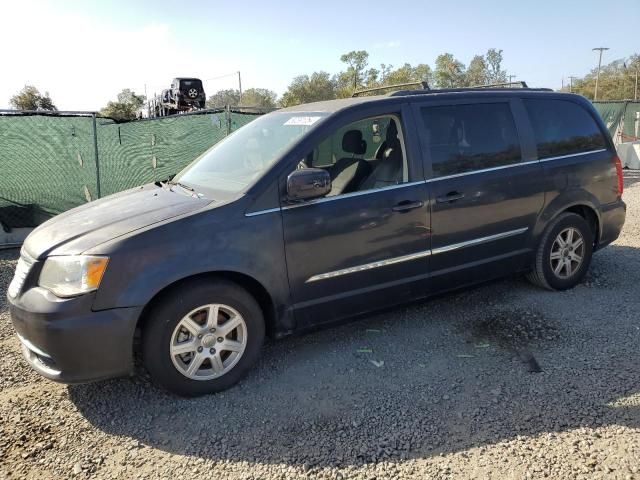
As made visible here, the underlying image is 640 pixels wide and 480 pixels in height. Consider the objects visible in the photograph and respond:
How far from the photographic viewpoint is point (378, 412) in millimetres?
2963

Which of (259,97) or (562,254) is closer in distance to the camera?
(562,254)

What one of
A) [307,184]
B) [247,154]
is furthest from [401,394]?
[247,154]

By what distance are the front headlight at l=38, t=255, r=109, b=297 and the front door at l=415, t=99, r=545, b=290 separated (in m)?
2.36

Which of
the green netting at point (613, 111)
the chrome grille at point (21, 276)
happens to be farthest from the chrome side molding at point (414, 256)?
the green netting at point (613, 111)

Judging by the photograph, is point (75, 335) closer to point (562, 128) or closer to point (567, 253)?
point (567, 253)

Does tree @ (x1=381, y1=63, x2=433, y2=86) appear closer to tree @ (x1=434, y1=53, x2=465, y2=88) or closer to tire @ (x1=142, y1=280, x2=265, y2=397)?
tree @ (x1=434, y1=53, x2=465, y2=88)

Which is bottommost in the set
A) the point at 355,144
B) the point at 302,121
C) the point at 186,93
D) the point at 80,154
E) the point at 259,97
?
the point at 355,144

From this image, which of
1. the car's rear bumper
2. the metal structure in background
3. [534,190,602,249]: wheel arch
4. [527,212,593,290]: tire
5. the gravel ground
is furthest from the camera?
the metal structure in background

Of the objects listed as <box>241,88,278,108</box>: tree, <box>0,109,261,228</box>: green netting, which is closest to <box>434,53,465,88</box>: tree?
<box>241,88,278,108</box>: tree

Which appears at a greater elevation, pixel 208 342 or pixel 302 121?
pixel 302 121

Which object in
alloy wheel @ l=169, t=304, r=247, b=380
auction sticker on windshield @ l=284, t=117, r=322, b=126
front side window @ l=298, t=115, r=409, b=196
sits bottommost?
alloy wheel @ l=169, t=304, r=247, b=380

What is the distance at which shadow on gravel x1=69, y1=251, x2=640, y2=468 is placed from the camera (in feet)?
8.98

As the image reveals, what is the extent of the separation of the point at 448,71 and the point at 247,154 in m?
87.2

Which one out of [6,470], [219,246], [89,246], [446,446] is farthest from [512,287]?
[6,470]
